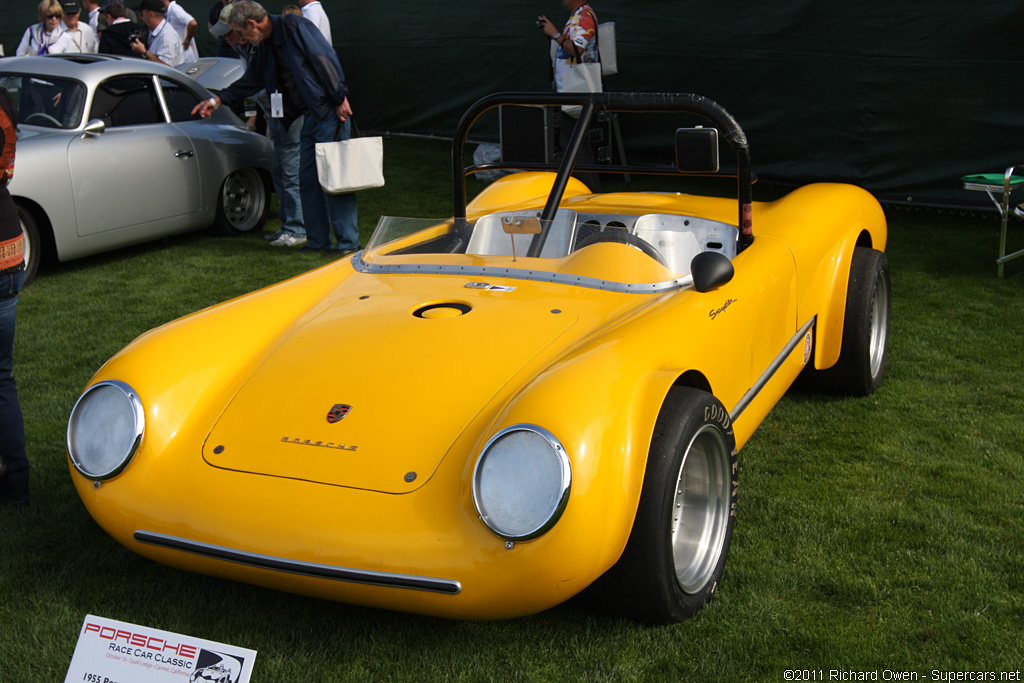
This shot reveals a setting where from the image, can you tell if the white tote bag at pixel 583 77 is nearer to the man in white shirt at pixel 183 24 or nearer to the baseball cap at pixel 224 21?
the baseball cap at pixel 224 21

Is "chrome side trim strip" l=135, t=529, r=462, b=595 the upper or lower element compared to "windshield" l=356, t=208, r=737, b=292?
lower

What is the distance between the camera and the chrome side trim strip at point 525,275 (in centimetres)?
317

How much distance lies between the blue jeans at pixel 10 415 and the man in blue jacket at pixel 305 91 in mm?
3810

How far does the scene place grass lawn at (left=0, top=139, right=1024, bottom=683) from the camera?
2455 millimetres

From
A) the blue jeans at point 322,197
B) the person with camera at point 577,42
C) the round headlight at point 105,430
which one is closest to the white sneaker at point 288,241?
the blue jeans at point 322,197

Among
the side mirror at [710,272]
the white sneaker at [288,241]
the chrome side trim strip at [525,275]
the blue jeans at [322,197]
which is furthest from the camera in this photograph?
the white sneaker at [288,241]

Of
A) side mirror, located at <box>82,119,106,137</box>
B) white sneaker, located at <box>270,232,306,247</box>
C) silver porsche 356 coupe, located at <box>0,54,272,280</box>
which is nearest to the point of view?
silver porsche 356 coupe, located at <box>0,54,272,280</box>

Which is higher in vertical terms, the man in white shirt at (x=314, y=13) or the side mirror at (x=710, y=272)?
the man in white shirt at (x=314, y=13)

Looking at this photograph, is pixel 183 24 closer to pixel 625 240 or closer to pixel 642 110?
pixel 642 110

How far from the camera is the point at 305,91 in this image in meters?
6.70

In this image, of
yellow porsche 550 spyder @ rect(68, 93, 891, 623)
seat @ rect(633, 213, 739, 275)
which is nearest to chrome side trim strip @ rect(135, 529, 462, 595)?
yellow porsche 550 spyder @ rect(68, 93, 891, 623)

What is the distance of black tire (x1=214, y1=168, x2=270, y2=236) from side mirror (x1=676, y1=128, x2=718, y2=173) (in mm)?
5103

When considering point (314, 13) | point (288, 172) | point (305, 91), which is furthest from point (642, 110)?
point (314, 13)

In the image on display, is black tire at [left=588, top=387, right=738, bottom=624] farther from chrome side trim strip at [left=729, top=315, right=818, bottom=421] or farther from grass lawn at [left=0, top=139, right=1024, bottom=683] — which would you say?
chrome side trim strip at [left=729, top=315, right=818, bottom=421]
